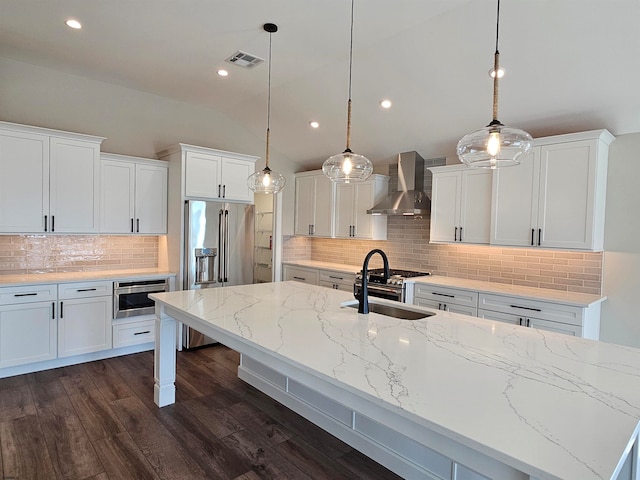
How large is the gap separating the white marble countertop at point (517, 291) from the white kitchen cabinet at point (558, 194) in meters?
0.46

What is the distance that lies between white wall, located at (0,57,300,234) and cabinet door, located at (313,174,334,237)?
1.04m

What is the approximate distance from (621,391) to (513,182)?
2739 mm

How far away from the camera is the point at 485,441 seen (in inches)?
40.6

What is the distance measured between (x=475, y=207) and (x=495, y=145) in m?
2.31

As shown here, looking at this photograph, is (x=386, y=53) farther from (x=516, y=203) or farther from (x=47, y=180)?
(x=47, y=180)

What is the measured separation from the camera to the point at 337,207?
5.59 metres

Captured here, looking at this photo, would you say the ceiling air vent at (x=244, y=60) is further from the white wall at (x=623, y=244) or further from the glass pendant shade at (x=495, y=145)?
the white wall at (x=623, y=244)

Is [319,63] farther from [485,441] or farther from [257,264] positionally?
[485,441]

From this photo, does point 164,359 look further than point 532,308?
No

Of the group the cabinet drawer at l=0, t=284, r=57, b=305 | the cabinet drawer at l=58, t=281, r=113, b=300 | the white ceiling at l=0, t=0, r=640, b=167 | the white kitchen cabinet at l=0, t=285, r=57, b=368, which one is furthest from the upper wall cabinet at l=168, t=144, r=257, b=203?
the white kitchen cabinet at l=0, t=285, r=57, b=368

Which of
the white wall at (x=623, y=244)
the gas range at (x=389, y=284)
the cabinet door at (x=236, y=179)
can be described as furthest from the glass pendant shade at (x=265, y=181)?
the white wall at (x=623, y=244)

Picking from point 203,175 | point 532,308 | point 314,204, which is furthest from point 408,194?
point 203,175

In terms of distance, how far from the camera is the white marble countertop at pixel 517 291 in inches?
130

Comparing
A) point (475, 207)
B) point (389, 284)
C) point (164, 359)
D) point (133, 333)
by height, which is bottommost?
point (133, 333)
